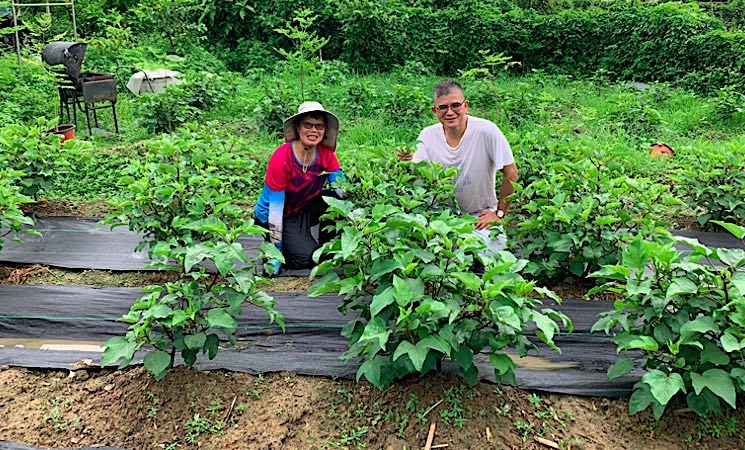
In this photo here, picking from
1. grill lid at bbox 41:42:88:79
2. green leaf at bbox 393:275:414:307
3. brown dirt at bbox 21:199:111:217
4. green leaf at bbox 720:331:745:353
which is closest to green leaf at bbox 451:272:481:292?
green leaf at bbox 393:275:414:307

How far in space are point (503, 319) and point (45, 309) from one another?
2.70 m

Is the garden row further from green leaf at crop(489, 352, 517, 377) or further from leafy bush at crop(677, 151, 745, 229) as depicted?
leafy bush at crop(677, 151, 745, 229)

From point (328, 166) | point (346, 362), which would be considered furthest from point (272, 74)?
point (346, 362)

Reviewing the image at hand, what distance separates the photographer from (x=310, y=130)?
4.16m

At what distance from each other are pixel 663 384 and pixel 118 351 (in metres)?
2.07

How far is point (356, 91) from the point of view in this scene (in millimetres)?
8578

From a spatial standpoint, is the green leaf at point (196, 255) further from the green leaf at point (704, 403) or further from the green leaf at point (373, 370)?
the green leaf at point (704, 403)

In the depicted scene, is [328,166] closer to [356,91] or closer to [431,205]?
[431,205]

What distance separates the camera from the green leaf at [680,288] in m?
2.48

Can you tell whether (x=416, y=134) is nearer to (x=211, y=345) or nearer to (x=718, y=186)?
(x=718, y=186)

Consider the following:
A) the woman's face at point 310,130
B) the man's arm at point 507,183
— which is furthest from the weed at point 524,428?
the woman's face at point 310,130

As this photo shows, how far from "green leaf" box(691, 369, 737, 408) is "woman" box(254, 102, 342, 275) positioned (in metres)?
2.36

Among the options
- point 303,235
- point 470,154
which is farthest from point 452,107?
point 303,235

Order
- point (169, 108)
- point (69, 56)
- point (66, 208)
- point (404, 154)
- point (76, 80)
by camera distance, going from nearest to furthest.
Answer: point (404, 154)
point (66, 208)
point (169, 108)
point (69, 56)
point (76, 80)
